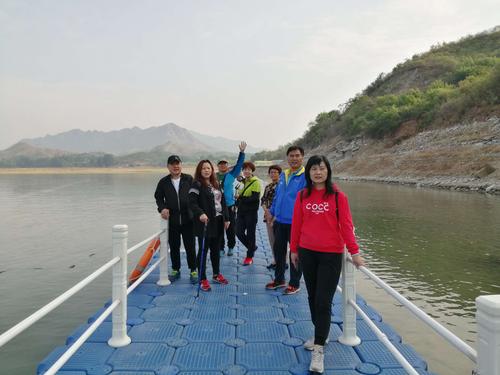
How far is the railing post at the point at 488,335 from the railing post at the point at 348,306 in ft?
6.42

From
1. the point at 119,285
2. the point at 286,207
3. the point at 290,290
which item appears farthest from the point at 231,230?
the point at 119,285

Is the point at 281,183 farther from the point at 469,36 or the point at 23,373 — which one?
the point at 469,36

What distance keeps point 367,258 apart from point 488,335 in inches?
311

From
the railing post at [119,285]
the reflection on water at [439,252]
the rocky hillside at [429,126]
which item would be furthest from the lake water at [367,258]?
the rocky hillside at [429,126]

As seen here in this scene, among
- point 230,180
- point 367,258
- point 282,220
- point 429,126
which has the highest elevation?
point 429,126

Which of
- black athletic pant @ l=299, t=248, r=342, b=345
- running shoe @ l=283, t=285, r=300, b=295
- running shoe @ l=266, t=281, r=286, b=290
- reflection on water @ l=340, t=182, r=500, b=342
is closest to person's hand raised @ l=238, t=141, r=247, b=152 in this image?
running shoe @ l=266, t=281, r=286, b=290

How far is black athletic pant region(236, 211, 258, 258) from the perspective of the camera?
7.11 meters

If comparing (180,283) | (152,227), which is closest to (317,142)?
(152,227)

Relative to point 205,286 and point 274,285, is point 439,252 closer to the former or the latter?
point 274,285

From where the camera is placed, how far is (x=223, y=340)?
160 inches

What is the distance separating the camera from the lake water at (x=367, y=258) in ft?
19.9

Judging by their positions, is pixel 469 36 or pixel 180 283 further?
pixel 469 36

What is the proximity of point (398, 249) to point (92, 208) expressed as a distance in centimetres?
1782

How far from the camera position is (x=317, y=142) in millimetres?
68625
